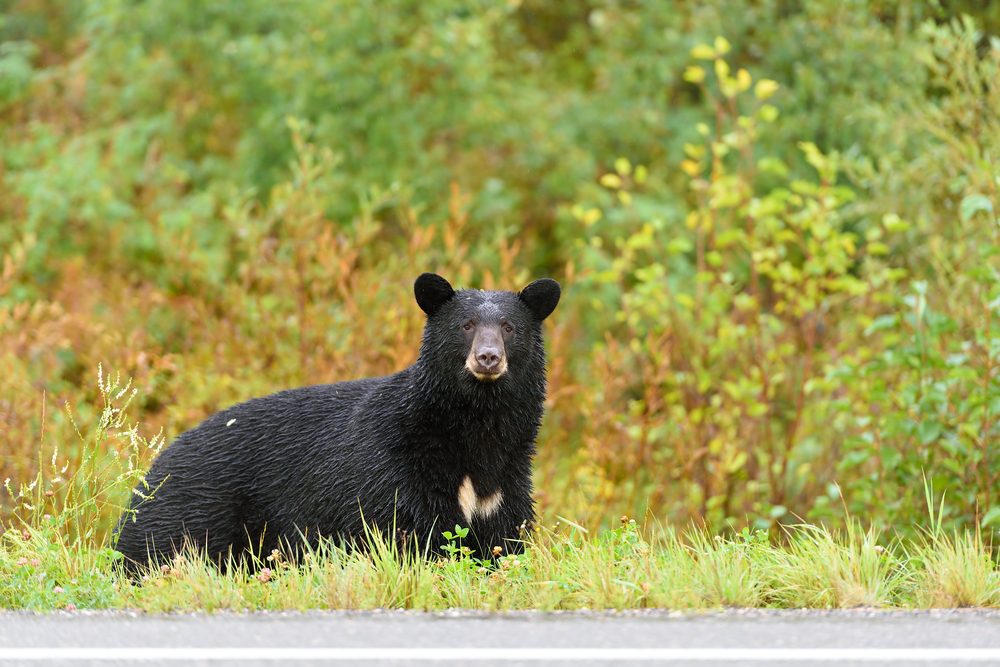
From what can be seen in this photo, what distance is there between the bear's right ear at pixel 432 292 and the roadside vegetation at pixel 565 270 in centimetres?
118

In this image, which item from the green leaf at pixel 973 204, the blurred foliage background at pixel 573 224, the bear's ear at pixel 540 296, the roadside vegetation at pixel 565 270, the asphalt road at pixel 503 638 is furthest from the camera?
the blurred foliage background at pixel 573 224

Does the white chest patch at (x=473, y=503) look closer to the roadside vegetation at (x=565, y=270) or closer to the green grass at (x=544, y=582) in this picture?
the roadside vegetation at (x=565, y=270)

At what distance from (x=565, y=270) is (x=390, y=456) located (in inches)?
216

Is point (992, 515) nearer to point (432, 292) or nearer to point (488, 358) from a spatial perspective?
point (488, 358)

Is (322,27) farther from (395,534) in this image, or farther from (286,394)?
(395,534)

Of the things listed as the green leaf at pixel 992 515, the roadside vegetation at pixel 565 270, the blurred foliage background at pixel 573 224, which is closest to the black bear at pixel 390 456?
the roadside vegetation at pixel 565 270

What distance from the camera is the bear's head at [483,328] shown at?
4.86 metres

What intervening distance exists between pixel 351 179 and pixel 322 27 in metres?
1.57

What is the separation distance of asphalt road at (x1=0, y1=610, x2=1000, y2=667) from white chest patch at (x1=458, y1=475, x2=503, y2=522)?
89 centimetres

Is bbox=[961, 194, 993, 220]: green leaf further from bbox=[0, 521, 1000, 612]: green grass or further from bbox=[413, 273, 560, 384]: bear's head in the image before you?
bbox=[413, 273, 560, 384]: bear's head

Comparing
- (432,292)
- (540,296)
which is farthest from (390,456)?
(540,296)

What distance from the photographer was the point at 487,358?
467cm

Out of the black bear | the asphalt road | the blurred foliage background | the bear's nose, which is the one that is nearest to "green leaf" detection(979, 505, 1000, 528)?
the blurred foliage background

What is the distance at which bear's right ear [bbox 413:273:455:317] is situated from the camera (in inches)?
197
